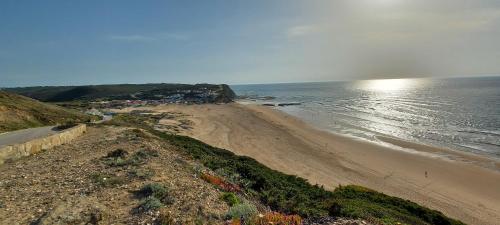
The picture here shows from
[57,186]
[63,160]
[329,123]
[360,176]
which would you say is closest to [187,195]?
[57,186]

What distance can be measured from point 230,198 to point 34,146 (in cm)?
1219

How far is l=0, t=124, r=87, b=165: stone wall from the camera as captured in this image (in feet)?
54.1

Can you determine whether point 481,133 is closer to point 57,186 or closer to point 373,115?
point 373,115

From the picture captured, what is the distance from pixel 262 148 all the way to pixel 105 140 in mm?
20971

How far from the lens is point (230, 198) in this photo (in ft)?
39.0

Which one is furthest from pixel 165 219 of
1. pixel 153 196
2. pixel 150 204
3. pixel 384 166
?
pixel 384 166

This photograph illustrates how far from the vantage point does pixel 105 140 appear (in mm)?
21297

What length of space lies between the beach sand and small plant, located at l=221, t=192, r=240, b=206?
48.6 feet

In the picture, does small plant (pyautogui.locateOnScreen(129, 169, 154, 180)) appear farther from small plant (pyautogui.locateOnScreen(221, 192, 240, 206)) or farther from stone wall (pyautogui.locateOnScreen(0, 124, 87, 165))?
stone wall (pyautogui.locateOnScreen(0, 124, 87, 165))

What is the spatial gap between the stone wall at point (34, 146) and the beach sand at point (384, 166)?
16314 millimetres

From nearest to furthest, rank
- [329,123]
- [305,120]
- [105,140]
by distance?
[105,140]
[329,123]
[305,120]

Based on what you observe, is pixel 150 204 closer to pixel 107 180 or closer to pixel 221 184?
pixel 107 180

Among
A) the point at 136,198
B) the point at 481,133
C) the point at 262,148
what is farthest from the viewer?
the point at 481,133

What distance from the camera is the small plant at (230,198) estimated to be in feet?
38.1
